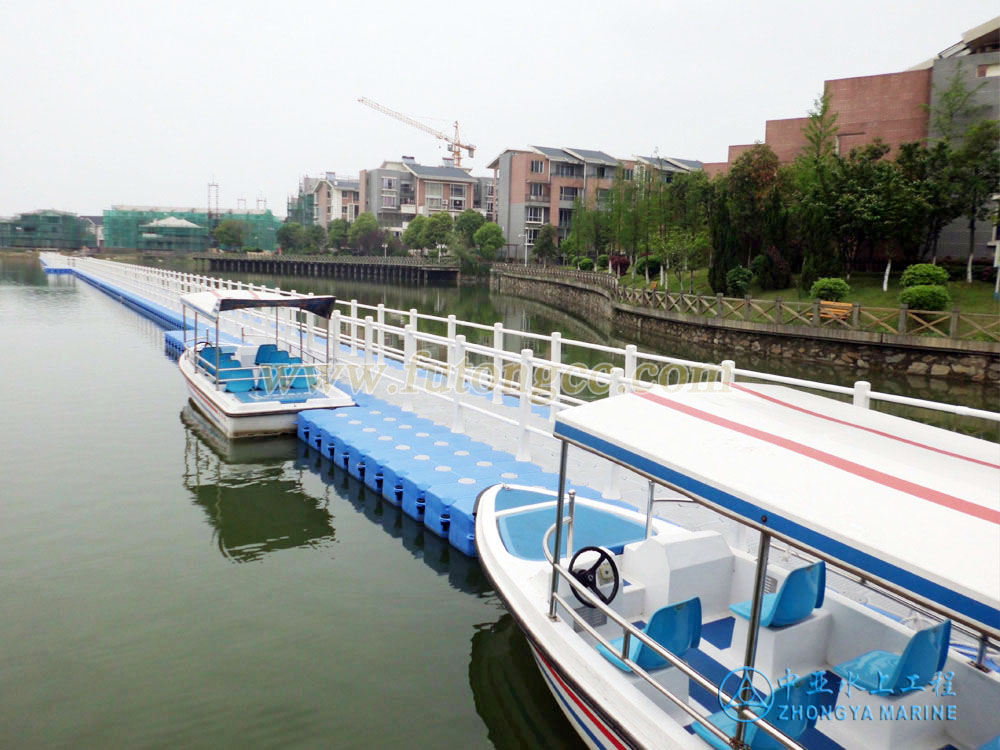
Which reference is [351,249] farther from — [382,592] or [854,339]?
[382,592]

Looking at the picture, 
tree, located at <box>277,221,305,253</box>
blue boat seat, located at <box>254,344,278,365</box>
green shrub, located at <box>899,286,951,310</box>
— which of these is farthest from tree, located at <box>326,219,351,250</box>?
blue boat seat, located at <box>254,344,278,365</box>

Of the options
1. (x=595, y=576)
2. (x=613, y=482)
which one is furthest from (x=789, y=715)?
(x=613, y=482)

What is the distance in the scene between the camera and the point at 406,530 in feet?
26.8

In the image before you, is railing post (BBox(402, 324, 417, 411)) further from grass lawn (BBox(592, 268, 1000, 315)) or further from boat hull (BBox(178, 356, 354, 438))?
grass lawn (BBox(592, 268, 1000, 315))

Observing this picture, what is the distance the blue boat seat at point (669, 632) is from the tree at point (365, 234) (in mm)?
86158

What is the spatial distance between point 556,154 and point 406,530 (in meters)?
71.9

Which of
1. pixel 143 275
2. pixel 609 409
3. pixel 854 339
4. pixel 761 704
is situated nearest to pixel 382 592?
pixel 609 409

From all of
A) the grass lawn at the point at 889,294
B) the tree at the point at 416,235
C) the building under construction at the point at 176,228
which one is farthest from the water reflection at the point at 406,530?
the building under construction at the point at 176,228

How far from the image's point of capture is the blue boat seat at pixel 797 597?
159 inches

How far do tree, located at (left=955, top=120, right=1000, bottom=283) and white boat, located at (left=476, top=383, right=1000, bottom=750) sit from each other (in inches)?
1168

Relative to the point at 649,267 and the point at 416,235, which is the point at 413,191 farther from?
the point at 649,267

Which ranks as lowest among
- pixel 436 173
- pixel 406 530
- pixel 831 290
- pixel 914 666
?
pixel 406 530

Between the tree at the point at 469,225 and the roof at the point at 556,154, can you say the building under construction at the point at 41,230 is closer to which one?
the tree at the point at 469,225

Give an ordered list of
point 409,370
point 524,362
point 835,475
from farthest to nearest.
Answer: point 409,370, point 524,362, point 835,475
